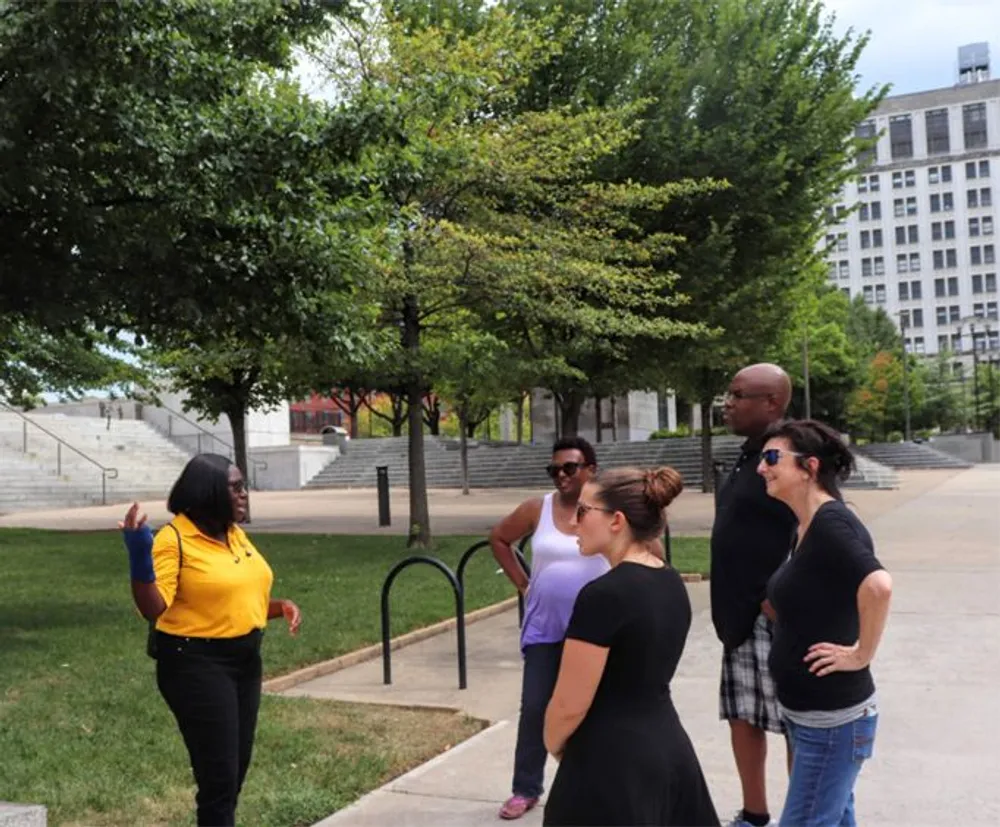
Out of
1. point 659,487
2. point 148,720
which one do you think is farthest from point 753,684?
point 148,720

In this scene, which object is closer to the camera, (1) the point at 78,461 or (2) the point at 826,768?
(2) the point at 826,768

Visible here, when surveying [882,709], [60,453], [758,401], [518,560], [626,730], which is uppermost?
[758,401]

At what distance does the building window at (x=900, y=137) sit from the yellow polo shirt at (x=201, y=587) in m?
128

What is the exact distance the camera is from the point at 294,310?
9375 mm

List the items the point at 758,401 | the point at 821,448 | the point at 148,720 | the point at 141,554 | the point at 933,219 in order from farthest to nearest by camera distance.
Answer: the point at 933,219 → the point at 148,720 → the point at 758,401 → the point at 141,554 → the point at 821,448

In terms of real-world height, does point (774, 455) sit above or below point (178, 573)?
above

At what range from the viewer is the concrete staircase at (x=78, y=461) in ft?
99.7

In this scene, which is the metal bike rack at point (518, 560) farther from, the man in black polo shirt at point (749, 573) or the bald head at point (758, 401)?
the bald head at point (758, 401)

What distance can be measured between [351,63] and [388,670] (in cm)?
A: 927

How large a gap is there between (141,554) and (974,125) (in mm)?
130507

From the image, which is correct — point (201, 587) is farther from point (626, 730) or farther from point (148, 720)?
point (148, 720)

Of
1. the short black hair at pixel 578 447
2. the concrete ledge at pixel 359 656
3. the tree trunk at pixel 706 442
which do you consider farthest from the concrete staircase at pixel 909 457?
the short black hair at pixel 578 447

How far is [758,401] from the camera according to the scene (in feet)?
13.4

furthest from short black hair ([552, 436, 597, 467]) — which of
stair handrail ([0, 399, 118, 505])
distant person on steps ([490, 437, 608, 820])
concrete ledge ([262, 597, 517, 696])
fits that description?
stair handrail ([0, 399, 118, 505])
